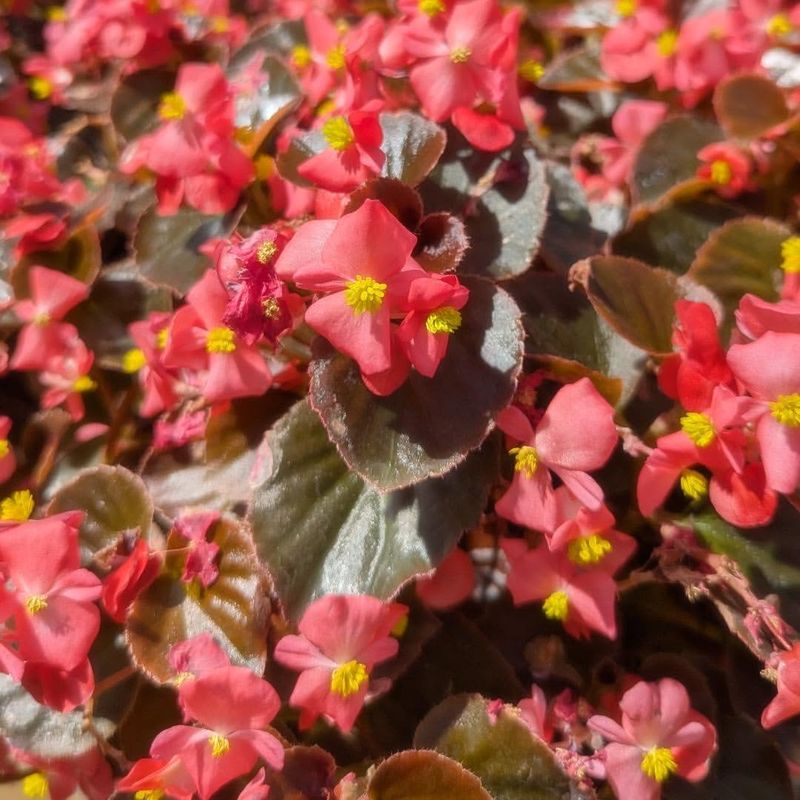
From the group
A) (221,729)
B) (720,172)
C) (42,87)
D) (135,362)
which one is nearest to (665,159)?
(720,172)

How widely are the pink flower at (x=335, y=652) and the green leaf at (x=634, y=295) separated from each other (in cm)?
32

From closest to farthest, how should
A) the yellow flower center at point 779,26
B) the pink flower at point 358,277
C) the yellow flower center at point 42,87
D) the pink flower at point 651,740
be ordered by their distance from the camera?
the pink flower at point 358,277
the pink flower at point 651,740
the yellow flower center at point 779,26
the yellow flower center at point 42,87

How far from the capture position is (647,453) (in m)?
0.65

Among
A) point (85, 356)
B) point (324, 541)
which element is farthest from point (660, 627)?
point (85, 356)

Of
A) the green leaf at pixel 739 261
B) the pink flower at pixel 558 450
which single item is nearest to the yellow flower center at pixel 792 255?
the green leaf at pixel 739 261

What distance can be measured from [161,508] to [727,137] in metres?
0.74

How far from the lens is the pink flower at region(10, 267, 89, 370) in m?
0.83

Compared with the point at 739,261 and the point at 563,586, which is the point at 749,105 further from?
the point at 563,586

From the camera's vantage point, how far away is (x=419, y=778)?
0.60 metres

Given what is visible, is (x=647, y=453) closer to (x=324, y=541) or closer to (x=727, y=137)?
(x=324, y=541)

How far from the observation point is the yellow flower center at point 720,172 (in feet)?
2.81

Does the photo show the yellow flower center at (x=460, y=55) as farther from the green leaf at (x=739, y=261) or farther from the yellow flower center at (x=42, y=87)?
the yellow flower center at (x=42, y=87)

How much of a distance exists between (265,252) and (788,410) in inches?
15.6

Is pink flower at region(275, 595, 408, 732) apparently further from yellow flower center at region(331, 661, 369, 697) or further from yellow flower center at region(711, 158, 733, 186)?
yellow flower center at region(711, 158, 733, 186)
